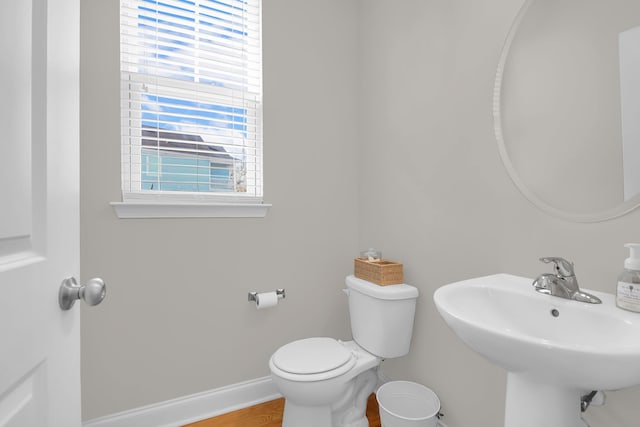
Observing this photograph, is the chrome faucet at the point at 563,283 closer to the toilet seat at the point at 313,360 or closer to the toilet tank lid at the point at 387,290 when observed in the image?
the toilet tank lid at the point at 387,290

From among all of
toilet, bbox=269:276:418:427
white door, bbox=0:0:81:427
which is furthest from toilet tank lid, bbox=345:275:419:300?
white door, bbox=0:0:81:427

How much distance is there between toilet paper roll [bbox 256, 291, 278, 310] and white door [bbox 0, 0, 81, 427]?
3.42 ft

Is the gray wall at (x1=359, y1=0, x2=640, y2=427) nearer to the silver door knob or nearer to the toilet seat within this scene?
the toilet seat

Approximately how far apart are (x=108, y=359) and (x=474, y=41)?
6.84ft

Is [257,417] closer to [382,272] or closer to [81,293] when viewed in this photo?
[382,272]

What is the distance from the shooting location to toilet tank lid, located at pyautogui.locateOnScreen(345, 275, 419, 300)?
148 cm

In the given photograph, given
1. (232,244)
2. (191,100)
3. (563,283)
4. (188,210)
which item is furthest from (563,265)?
(191,100)

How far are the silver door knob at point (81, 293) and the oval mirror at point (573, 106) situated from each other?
125 centimetres

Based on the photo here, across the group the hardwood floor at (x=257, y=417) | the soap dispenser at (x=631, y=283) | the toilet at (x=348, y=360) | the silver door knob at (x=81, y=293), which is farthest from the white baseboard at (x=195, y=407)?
the soap dispenser at (x=631, y=283)

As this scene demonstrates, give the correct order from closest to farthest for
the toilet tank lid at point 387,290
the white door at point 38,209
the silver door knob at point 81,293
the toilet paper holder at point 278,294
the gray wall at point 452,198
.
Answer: the white door at point 38,209
the silver door knob at point 81,293
the gray wall at point 452,198
the toilet tank lid at point 387,290
the toilet paper holder at point 278,294

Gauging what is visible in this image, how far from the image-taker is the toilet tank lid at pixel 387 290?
1.48 meters

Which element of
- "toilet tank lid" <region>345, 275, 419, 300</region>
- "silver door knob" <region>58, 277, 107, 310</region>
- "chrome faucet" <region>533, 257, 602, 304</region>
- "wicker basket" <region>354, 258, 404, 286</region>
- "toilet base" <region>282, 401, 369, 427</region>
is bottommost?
"toilet base" <region>282, 401, 369, 427</region>

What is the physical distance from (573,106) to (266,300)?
1.49m

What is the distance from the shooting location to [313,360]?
4.61ft
